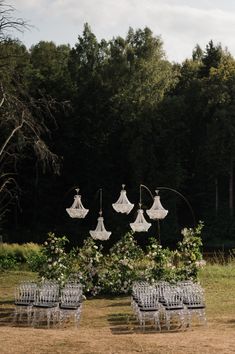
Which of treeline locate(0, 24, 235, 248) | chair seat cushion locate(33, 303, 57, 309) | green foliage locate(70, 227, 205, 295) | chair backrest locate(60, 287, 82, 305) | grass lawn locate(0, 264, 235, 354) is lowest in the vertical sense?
grass lawn locate(0, 264, 235, 354)

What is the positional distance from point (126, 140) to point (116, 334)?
30597mm

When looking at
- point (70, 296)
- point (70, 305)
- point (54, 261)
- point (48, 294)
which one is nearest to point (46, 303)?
point (48, 294)

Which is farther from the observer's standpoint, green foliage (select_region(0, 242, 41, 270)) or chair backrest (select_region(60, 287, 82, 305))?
green foliage (select_region(0, 242, 41, 270))

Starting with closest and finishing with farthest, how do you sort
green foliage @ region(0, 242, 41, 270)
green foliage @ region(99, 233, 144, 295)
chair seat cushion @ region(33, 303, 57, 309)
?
chair seat cushion @ region(33, 303, 57, 309) → green foliage @ region(99, 233, 144, 295) → green foliage @ region(0, 242, 41, 270)

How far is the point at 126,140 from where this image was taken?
4322 cm

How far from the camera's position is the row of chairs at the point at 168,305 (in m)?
14.1

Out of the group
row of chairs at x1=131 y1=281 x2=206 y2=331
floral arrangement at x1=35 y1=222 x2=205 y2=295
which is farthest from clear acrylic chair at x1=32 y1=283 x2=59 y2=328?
row of chairs at x1=131 y1=281 x2=206 y2=331

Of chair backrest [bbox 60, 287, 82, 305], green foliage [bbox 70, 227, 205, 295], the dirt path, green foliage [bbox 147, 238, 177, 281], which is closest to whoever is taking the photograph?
the dirt path

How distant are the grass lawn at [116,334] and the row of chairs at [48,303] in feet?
1.09

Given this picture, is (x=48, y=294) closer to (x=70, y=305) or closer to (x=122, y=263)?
(x=70, y=305)

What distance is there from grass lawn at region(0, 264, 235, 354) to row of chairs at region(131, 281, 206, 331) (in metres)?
0.33

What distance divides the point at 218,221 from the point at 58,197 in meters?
11.8

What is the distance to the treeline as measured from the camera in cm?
4138

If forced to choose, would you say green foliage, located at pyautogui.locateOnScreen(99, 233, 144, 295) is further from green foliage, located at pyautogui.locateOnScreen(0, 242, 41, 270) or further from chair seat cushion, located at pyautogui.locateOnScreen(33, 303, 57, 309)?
green foliage, located at pyautogui.locateOnScreen(0, 242, 41, 270)
